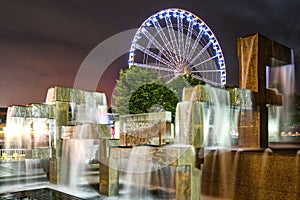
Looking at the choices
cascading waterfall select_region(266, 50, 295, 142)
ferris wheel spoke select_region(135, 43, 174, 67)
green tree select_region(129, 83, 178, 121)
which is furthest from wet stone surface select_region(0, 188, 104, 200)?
green tree select_region(129, 83, 178, 121)

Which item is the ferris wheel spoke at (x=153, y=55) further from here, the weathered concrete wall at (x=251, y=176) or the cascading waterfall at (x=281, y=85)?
the weathered concrete wall at (x=251, y=176)

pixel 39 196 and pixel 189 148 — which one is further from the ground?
pixel 189 148

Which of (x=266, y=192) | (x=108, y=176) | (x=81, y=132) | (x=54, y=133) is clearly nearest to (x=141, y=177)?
(x=108, y=176)

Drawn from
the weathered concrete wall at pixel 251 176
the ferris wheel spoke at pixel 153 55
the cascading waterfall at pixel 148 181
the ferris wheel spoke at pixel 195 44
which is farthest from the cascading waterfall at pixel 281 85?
the ferris wheel spoke at pixel 153 55

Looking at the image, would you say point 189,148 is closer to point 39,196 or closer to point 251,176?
point 251,176

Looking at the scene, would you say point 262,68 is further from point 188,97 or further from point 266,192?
point 266,192

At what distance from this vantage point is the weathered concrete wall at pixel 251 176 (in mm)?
4961

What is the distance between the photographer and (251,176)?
5.53m

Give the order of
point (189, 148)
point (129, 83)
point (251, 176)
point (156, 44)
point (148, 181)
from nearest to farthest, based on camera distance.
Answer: point (189, 148) < point (251, 176) < point (148, 181) < point (156, 44) < point (129, 83)

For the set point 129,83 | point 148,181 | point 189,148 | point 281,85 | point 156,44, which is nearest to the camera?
point 189,148

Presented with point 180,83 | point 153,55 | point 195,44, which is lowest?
point 180,83

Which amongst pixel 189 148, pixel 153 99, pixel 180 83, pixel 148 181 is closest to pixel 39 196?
pixel 148 181

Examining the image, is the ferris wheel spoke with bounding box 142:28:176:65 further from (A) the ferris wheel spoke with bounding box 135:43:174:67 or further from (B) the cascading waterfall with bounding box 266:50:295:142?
(B) the cascading waterfall with bounding box 266:50:295:142

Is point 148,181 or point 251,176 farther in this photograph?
point 148,181
